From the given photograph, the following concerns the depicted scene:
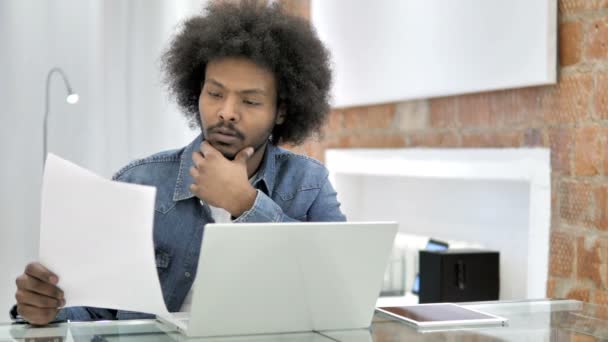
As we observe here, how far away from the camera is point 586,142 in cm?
207

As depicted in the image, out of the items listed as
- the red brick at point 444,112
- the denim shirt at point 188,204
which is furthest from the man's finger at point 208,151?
the red brick at point 444,112

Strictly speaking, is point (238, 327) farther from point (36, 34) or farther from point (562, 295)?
point (36, 34)

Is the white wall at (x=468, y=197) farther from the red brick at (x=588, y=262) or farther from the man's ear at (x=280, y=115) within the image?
the man's ear at (x=280, y=115)

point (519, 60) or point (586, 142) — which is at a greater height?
point (519, 60)

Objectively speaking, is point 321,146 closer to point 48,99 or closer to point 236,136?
point 48,99

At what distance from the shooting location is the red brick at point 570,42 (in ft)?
6.88

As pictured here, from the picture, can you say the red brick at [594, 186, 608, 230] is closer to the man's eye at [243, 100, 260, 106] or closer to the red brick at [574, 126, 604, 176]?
the red brick at [574, 126, 604, 176]

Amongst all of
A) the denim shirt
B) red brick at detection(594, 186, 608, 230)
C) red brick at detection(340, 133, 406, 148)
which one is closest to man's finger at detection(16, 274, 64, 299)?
the denim shirt

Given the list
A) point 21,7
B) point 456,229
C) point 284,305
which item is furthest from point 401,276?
point 284,305

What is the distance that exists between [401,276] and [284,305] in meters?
2.14

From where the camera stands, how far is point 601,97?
2.03m

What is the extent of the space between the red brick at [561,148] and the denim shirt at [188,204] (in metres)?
0.78

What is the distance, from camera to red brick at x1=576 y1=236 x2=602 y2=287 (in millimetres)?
2043

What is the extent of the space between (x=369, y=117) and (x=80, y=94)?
1132 millimetres
